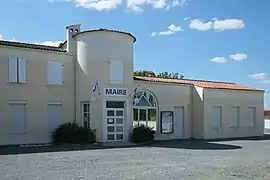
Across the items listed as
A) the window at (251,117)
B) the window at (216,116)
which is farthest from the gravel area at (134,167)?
the window at (251,117)

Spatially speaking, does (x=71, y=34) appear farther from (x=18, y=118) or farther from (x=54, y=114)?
(x=18, y=118)

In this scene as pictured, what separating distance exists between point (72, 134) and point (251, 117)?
1704cm

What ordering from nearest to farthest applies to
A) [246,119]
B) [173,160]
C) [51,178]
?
[51,178] → [173,160] → [246,119]

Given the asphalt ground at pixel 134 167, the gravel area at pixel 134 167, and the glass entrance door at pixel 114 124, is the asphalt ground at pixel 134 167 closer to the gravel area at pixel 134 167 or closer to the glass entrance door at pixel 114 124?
the gravel area at pixel 134 167

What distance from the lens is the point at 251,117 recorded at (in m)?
34.5

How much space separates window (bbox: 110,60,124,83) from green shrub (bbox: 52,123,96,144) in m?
3.37

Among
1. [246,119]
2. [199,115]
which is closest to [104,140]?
[199,115]

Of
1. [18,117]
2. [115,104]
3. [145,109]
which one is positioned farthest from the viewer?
[145,109]

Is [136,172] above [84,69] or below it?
below

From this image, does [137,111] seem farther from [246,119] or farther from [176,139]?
[246,119]

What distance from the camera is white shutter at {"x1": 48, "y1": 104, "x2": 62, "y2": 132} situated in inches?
960

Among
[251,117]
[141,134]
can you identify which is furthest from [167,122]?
[251,117]

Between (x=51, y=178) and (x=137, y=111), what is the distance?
53.9ft

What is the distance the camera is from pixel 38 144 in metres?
23.4
